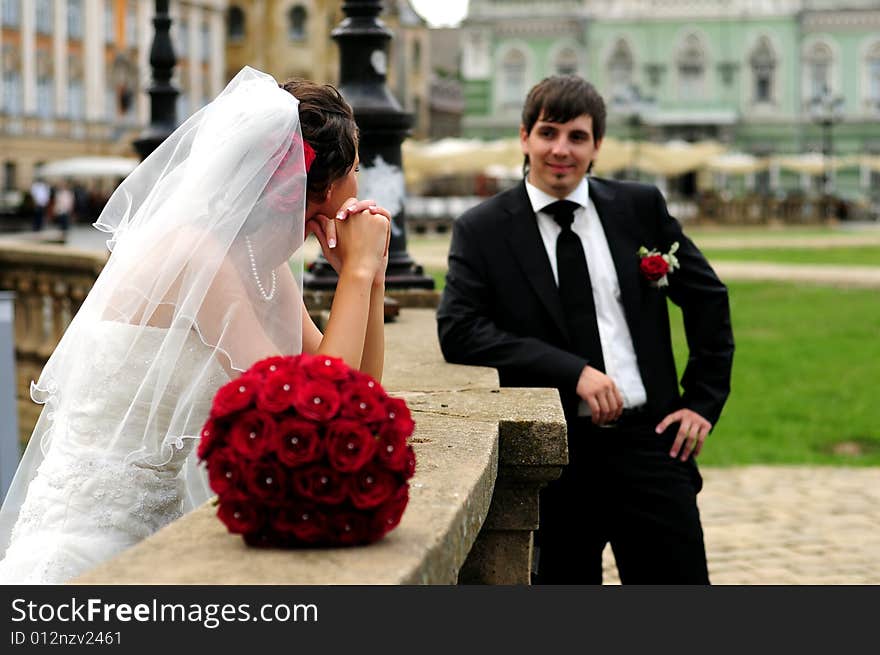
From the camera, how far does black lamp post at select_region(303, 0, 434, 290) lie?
23.9ft

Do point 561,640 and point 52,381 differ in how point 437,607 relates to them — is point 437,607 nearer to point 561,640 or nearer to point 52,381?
point 561,640

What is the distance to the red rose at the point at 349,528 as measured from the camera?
2.35m

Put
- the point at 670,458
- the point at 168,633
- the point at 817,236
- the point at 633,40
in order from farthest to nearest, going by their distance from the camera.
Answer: the point at 633,40
the point at 817,236
the point at 670,458
the point at 168,633

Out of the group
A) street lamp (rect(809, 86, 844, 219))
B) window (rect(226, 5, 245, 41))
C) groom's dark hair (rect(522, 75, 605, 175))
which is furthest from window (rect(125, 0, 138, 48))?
groom's dark hair (rect(522, 75, 605, 175))

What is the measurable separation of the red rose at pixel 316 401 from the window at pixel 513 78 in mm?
66186

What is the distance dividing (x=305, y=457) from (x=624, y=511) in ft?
7.59

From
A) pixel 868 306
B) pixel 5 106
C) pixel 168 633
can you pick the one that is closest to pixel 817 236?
pixel 868 306

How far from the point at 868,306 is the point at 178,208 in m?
18.5

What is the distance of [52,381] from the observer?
3758mm

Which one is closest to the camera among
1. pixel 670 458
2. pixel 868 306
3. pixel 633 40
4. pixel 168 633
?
pixel 168 633

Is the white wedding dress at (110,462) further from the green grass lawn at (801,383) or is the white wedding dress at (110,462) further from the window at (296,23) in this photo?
the window at (296,23)

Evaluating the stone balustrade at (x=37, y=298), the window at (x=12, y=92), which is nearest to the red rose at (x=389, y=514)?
the stone balustrade at (x=37, y=298)

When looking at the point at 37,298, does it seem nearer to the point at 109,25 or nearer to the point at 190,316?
the point at 190,316

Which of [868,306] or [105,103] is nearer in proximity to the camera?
[868,306]
